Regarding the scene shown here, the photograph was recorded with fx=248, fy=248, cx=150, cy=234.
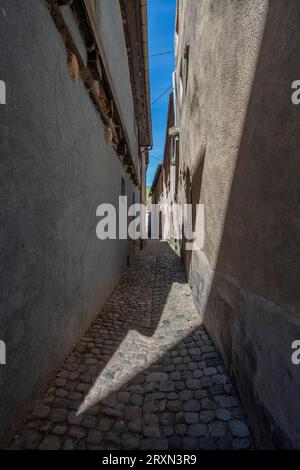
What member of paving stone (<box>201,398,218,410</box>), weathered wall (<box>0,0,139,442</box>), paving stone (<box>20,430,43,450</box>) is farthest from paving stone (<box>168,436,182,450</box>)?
weathered wall (<box>0,0,139,442</box>)

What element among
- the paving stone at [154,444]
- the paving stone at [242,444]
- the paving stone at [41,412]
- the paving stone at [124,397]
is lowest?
the paving stone at [154,444]

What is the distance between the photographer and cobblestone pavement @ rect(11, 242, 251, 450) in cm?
183

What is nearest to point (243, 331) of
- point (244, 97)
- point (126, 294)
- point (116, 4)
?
point (244, 97)

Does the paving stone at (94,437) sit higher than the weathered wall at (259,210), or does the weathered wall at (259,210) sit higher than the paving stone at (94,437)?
the weathered wall at (259,210)

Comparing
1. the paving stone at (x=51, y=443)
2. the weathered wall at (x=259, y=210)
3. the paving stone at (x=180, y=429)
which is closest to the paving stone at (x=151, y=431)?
the paving stone at (x=180, y=429)

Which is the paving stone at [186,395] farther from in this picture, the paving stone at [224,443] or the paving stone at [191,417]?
the paving stone at [224,443]

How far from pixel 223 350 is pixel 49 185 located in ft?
8.08

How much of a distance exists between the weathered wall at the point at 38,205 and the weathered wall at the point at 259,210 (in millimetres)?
1720

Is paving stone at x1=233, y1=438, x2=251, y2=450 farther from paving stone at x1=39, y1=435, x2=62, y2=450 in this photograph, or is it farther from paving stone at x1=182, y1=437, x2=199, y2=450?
paving stone at x1=39, y1=435, x2=62, y2=450

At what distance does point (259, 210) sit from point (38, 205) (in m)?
1.75

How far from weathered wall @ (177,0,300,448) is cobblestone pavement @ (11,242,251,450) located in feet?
0.85

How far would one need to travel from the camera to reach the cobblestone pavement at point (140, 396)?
6.00 feet

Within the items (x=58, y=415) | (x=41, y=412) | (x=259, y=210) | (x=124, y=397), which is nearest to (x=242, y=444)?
(x=124, y=397)

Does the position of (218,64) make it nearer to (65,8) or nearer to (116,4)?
(65,8)
